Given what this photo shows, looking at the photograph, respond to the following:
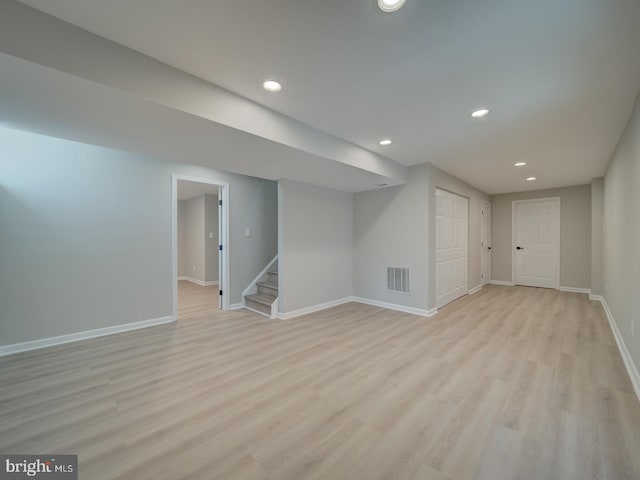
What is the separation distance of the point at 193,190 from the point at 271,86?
514 centimetres

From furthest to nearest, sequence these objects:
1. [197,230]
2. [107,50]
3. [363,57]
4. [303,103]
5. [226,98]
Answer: [197,230]
[303,103]
[226,98]
[363,57]
[107,50]

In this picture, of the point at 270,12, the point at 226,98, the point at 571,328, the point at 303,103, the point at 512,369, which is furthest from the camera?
the point at 571,328

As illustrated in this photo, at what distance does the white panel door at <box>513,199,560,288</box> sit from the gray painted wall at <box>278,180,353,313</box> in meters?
4.78

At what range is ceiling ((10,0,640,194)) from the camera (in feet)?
4.64

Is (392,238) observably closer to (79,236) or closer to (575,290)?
(79,236)

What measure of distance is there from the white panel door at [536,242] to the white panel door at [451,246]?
2.24 meters

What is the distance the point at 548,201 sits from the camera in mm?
6422

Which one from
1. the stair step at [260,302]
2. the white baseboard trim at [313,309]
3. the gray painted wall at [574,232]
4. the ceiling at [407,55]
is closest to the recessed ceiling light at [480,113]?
the ceiling at [407,55]

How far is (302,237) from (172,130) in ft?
8.49

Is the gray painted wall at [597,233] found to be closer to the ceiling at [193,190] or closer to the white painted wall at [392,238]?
the white painted wall at [392,238]

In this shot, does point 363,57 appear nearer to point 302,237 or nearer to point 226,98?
point 226,98

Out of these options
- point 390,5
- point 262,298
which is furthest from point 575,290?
point 390,5

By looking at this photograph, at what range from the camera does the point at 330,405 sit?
1982 mm

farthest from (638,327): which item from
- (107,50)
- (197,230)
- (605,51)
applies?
(197,230)
